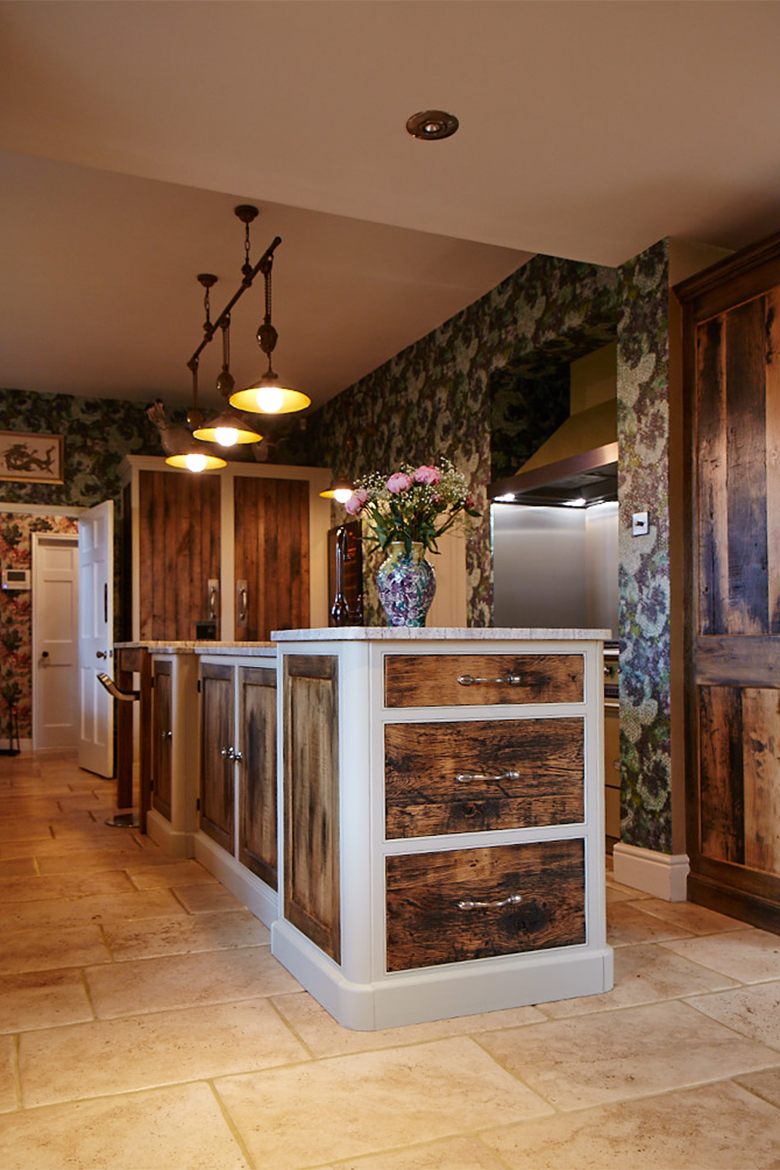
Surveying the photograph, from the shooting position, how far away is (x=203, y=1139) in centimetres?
176

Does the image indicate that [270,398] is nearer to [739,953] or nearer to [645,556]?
[645,556]

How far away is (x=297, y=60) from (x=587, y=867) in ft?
7.66

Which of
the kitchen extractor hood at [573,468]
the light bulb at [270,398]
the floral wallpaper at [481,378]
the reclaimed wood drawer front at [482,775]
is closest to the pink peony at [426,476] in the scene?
the reclaimed wood drawer front at [482,775]

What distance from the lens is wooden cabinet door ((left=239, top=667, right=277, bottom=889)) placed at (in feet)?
9.97

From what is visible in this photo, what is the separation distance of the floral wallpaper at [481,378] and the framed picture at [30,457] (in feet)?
7.68

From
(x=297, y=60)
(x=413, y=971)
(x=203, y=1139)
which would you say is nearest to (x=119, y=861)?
(x=413, y=971)

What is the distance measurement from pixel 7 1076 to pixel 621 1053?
1.37 m

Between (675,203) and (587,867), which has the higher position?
(675,203)

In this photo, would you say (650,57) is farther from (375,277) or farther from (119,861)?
(119,861)

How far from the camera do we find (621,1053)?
6.98ft

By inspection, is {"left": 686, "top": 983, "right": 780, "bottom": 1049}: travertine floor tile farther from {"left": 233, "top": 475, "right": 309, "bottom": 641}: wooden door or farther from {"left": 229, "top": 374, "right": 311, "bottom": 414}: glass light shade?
{"left": 233, "top": 475, "right": 309, "bottom": 641}: wooden door

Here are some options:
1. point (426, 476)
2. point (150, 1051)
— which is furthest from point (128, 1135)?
point (426, 476)

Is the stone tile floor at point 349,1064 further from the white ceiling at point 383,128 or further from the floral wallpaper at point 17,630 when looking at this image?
the floral wallpaper at point 17,630

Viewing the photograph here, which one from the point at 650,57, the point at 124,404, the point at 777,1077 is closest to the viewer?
the point at 777,1077
